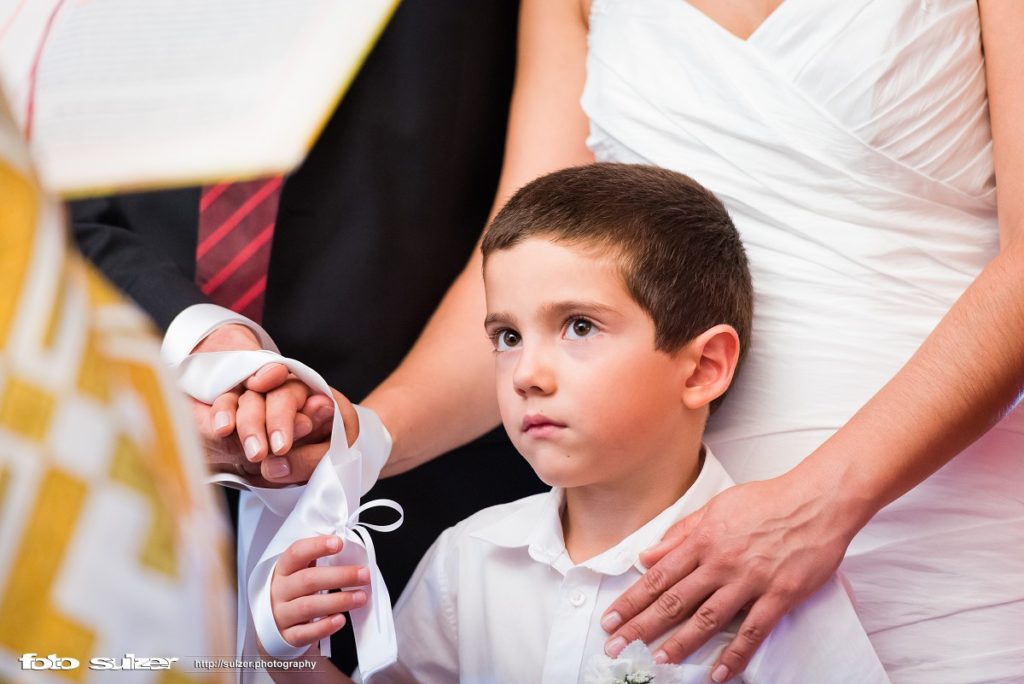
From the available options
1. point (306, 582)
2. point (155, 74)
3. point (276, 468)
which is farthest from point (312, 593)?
point (155, 74)

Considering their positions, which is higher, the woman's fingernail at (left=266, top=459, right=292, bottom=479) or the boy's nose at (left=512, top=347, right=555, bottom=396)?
the boy's nose at (left=512, top=347, right=555, bottom=396)

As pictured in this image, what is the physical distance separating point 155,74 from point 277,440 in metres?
0.83

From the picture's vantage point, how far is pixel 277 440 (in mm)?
981

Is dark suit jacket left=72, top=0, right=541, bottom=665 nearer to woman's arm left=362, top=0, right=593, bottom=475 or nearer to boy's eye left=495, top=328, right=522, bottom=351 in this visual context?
woman's arm left=362, top=0, right=593, bottom=475

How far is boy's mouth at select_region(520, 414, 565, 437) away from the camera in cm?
94

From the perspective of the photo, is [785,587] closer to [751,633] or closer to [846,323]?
[751,633]

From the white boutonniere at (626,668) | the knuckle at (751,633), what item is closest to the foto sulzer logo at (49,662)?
the white boutonniere at (626,668)

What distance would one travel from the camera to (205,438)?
1021 mm

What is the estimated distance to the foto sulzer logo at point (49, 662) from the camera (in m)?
0.29

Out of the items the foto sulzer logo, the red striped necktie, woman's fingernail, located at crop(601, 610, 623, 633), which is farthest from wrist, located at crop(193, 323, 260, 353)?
the foto sulzer logo

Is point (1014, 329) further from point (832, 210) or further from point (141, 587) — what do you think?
point (141, 587)

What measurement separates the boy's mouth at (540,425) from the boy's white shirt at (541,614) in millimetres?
158

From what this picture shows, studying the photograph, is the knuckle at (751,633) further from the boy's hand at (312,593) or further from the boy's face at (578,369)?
the boy's hand at (312,593)

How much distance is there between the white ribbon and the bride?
0.17 m
